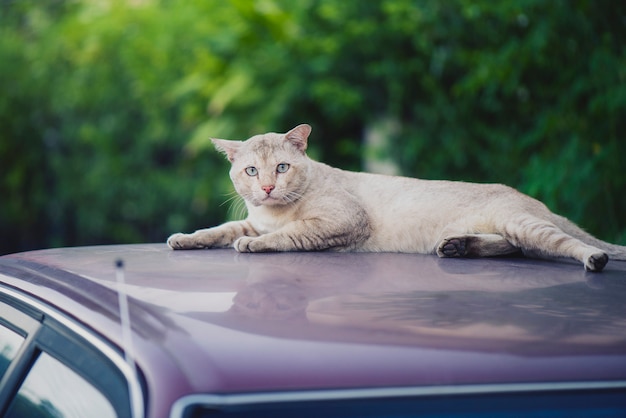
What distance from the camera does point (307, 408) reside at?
1316mm

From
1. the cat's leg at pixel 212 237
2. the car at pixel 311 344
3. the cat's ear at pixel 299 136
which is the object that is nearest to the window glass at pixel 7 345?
the car at pixel 311 344

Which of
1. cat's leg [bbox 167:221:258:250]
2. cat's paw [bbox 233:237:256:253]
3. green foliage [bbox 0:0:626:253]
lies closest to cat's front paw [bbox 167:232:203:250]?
cat's leg [bbox 167:221:258:250]

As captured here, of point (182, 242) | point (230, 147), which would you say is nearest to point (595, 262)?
point (182, 242)

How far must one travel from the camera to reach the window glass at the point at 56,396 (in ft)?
5.03

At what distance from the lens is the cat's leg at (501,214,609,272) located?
2.71 m

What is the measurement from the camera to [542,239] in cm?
286

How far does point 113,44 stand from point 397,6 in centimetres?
471

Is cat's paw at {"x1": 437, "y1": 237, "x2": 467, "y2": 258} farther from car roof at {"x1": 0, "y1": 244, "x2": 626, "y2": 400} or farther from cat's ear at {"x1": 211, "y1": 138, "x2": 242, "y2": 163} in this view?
cat's ear at {"x1": 211, "y1": 138, "x2": 242, "y2": 163}

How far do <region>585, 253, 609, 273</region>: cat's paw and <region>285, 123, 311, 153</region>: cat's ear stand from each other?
1539 millimetres

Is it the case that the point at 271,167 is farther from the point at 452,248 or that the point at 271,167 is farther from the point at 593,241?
the point at 593,241

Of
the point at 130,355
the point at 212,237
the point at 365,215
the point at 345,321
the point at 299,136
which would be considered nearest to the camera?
the point at 130,355

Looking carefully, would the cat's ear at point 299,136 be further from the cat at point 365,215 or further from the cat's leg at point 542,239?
the cat's leg at point 542,239

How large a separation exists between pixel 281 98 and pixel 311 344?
6471 mm

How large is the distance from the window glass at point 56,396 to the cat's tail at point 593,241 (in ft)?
6.42
